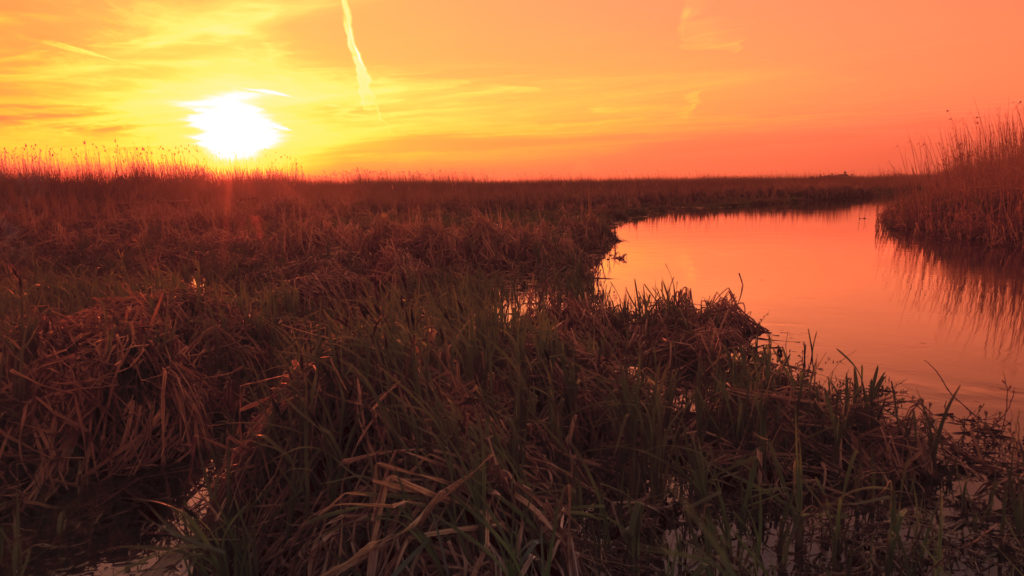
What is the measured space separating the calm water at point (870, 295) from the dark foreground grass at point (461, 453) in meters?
1.13

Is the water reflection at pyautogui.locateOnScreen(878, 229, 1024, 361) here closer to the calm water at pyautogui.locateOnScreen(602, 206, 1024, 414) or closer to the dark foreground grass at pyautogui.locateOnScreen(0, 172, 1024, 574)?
the calm water at pyautogui.locateOnScreen(602, 206, 1024, 414)

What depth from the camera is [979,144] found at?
1323 cm

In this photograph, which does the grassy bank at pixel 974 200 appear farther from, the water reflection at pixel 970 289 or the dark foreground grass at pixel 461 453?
the dark foreground grass at pixel 461 453

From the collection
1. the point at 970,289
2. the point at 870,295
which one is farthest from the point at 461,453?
the point at 970,289

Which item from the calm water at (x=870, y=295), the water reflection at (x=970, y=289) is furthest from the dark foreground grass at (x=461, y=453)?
the water reflection at (x=970, y=289)

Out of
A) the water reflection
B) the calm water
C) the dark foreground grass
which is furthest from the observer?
the water reflection

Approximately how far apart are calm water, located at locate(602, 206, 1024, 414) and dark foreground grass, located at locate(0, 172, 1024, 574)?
1132mm

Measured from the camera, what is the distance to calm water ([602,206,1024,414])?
4953 mm

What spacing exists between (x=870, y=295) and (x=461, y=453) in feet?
23.7

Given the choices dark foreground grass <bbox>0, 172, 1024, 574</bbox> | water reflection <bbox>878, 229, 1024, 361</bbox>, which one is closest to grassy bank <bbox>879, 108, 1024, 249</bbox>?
water reflection <bbox>878, 229, 1024, 361</bbox>

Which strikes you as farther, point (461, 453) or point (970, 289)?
point (970, 289)

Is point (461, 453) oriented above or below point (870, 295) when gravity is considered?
above

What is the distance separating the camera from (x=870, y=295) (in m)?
8.00

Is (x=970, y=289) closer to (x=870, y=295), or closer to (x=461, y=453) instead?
(x=870, y=295)
